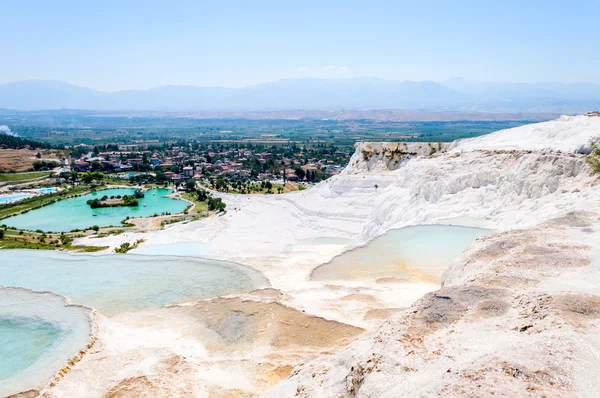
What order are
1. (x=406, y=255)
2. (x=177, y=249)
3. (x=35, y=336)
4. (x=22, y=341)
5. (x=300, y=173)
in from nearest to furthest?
1. (x=22, y=341)
2. (x=35, y=336)
3. (x=406, y=255)
4. (x=177, y=249)
5. (x=300, y=173)

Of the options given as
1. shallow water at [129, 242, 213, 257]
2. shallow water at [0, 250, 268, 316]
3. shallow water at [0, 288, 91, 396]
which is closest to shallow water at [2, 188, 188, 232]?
shallow water at [129, 242, 213, 257]

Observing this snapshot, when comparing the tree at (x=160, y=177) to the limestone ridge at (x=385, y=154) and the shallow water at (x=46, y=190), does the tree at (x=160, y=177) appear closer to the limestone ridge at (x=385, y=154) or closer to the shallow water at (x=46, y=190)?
the shallow water at (x=46, y=190)

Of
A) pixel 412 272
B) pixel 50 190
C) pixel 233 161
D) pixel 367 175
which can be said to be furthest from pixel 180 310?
pixel 233 161

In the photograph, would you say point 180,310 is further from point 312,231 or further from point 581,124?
point 581,124

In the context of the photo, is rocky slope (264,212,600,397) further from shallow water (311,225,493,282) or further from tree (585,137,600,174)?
tree (585,137,600,174)

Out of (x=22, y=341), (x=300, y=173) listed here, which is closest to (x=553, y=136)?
(x=22, y=341)

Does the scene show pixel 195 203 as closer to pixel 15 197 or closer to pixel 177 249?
pixel 15 197
